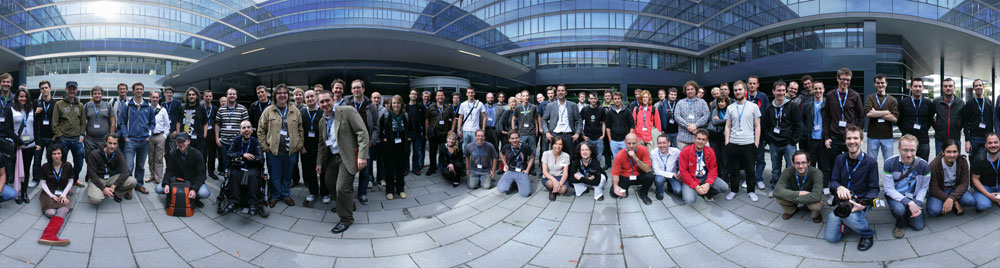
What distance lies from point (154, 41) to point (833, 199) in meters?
53.1

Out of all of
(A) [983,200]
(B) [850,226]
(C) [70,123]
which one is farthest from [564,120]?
(C) [70,123]

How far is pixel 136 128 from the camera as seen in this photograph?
5969mm

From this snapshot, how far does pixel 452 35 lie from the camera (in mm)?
37406

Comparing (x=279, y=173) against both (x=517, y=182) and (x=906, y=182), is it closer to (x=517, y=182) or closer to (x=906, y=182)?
(x=517, y=182)

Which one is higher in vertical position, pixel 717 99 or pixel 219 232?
pixel 717 99

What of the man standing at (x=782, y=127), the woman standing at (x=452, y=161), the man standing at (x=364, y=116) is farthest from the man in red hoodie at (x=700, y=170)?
the man standing at (x=364, y=116)

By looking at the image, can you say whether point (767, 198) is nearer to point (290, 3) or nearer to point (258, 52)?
point (258, 52)

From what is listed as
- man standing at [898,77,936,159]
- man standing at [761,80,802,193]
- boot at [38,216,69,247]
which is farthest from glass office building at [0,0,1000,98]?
man standing at [898,77,936,159]

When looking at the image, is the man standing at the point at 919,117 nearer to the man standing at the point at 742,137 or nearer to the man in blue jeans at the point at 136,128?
the man standing at the point at 742,137

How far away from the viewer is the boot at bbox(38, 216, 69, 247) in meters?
3.86

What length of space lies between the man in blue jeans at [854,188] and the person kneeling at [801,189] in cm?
18

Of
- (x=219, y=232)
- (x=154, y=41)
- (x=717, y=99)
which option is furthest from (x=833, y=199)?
(x=154, y=41)

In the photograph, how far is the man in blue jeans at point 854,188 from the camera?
12.8 ft

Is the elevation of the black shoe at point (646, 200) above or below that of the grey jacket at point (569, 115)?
below
